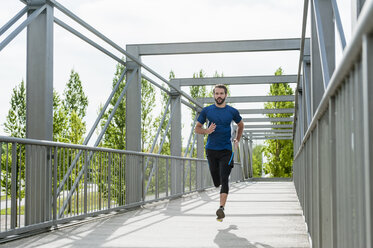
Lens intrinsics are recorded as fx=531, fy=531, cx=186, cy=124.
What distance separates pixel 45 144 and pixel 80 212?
1.29 m

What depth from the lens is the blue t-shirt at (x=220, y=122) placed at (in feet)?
20.9

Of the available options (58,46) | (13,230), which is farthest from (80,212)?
(58,46)

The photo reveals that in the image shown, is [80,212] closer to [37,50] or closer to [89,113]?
[37,50]

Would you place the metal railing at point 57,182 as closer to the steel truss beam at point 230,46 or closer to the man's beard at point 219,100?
the man's beard at point 219,100

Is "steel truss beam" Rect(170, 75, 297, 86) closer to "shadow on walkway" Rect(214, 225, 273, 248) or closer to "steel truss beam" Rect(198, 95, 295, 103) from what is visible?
"steel truss beam" Rect(198, 95, 295, 103)

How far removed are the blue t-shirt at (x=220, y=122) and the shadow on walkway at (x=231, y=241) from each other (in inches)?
52.7

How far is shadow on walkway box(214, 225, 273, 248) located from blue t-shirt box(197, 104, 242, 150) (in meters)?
1.34

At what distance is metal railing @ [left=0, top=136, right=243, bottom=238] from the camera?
4.90 metres

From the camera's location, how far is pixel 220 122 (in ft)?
20.9

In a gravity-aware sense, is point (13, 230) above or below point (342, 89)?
below

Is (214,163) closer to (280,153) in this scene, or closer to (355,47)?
(355,47)

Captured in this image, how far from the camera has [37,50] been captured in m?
6.14

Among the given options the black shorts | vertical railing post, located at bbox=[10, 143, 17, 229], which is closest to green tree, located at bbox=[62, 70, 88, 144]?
the black shorts

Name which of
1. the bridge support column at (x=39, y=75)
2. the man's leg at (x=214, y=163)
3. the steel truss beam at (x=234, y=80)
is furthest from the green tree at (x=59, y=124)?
the man's leg at (x=214, y=163)
